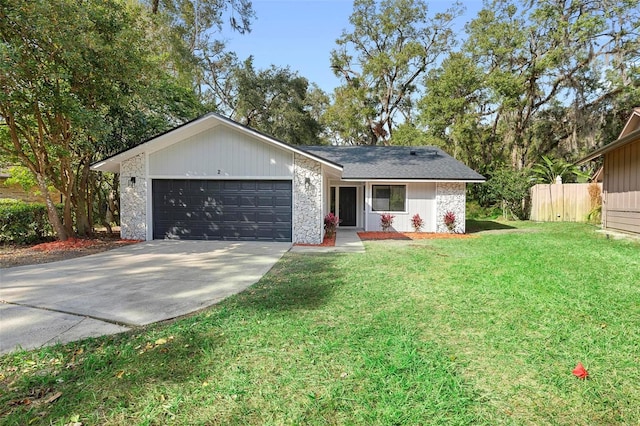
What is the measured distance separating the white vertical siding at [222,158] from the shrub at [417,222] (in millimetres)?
6011

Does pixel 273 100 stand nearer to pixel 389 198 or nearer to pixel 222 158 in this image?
pixel 389 198

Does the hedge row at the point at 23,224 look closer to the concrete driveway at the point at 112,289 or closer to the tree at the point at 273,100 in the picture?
the concrete driveway at the point at 112,289

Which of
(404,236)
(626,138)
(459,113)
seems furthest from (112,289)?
(459,113)

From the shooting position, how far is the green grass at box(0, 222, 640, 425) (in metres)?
→ 2.27

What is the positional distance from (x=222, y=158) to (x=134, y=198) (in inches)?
131

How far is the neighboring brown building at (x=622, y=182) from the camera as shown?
1041 cm

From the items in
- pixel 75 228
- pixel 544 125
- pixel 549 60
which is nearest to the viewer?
pixel 75 228

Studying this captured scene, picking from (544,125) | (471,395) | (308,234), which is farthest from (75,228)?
(544,125)

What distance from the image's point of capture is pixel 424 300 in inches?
178

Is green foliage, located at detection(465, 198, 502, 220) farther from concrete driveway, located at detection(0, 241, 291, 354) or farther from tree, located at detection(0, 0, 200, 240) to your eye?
tree, located at detection(0, 0, 200, 240)

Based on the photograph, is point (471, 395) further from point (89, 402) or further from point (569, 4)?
point (569, 4)

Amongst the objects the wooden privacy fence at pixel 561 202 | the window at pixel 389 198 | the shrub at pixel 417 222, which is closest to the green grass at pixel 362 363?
the shrub at pixel 417 222

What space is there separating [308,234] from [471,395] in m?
8.18

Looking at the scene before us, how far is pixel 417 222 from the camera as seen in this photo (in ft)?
44.6
